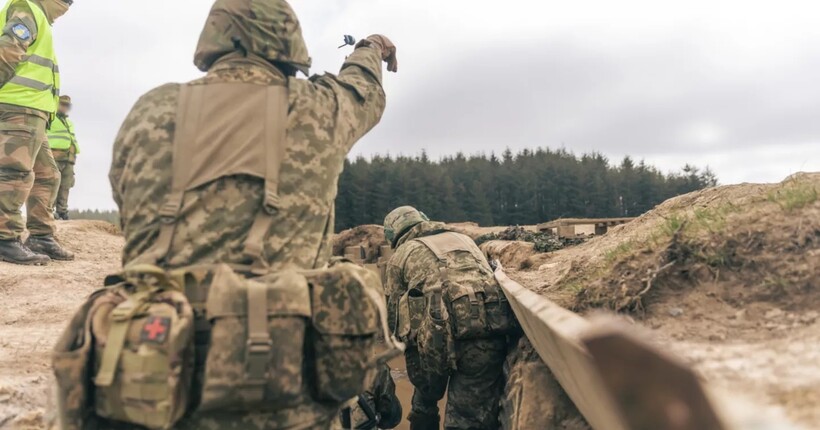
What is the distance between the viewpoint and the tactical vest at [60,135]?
31.3ft

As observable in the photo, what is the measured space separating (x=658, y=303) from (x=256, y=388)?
1540mm

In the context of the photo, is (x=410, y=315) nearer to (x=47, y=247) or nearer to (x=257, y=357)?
(x=257, y=357)

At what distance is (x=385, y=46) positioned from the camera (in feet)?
10.8

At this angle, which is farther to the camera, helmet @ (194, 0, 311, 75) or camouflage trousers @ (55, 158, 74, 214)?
camouflage trousers @ (55, 158, 74, 214)

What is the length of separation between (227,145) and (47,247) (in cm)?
555

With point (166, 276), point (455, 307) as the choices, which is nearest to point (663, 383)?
point (166, 276)

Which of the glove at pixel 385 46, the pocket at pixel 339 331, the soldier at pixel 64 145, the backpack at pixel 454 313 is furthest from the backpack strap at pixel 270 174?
the soldier at pixel 64 145

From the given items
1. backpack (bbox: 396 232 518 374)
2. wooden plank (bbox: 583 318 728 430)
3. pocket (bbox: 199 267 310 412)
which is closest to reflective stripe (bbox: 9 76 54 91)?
backpack (bbox: 396 232 518 374)

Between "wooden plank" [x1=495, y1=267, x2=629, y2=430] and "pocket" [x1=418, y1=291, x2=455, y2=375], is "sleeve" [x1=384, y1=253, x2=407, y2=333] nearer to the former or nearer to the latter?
"pocket" [x1=418, y1=291, x2=455, y2=375]

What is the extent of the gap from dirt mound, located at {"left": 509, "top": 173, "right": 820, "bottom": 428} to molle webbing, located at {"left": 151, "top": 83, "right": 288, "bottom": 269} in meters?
1.47

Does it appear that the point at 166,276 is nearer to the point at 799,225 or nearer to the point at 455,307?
the point at 799,225

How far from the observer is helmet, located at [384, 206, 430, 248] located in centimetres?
531

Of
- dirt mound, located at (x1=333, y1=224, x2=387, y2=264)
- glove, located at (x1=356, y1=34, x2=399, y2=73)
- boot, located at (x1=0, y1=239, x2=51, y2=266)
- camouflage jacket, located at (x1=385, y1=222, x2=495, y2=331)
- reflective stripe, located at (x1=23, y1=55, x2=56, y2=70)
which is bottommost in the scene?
camouflage jacket, located at (x1=385, y1=222, x2=495, y2=331)

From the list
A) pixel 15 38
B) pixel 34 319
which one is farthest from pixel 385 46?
pixel 15 38
